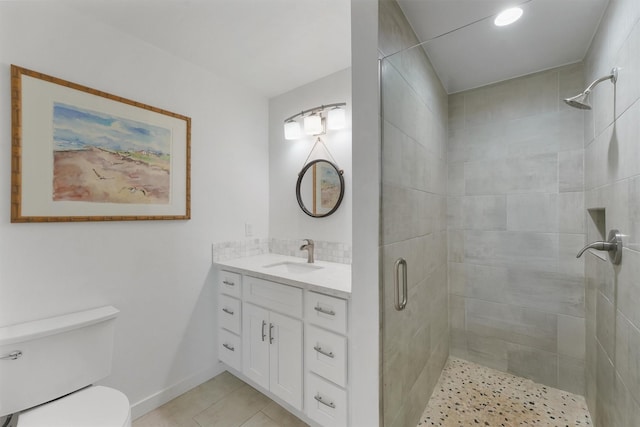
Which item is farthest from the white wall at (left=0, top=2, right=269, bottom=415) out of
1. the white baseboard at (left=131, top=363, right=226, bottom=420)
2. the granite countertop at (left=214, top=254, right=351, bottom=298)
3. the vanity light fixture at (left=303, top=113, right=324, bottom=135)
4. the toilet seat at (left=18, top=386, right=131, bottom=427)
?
the vanity light fixture at (left=303, top=113, right=324, bottom=135)

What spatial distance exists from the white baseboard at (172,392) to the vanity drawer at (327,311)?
1.13m

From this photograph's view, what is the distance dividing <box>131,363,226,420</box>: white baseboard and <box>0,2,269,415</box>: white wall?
0.04 ft

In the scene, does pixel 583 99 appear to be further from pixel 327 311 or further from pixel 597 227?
pixel 327 311

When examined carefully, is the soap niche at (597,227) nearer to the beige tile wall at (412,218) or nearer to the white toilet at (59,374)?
the beige tile wall at (412,218)

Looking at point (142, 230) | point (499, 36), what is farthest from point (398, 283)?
point (142, 230)

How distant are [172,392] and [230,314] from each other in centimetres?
61

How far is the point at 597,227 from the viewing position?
112 centimetres

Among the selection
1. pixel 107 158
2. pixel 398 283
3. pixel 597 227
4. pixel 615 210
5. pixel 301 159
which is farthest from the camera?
pixel 301 159

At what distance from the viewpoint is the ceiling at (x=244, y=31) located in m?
1.42

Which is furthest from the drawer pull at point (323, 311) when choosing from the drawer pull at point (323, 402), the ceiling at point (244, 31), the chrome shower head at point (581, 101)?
the ceiling at point (244, 31)

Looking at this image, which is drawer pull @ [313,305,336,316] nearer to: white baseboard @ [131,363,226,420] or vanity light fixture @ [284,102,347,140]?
white baseboard @ [131,363,226,420]

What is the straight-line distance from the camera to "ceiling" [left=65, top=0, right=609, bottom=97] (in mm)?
1160

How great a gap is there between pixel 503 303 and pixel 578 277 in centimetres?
35

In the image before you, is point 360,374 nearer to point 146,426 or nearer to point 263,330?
point 263,330
